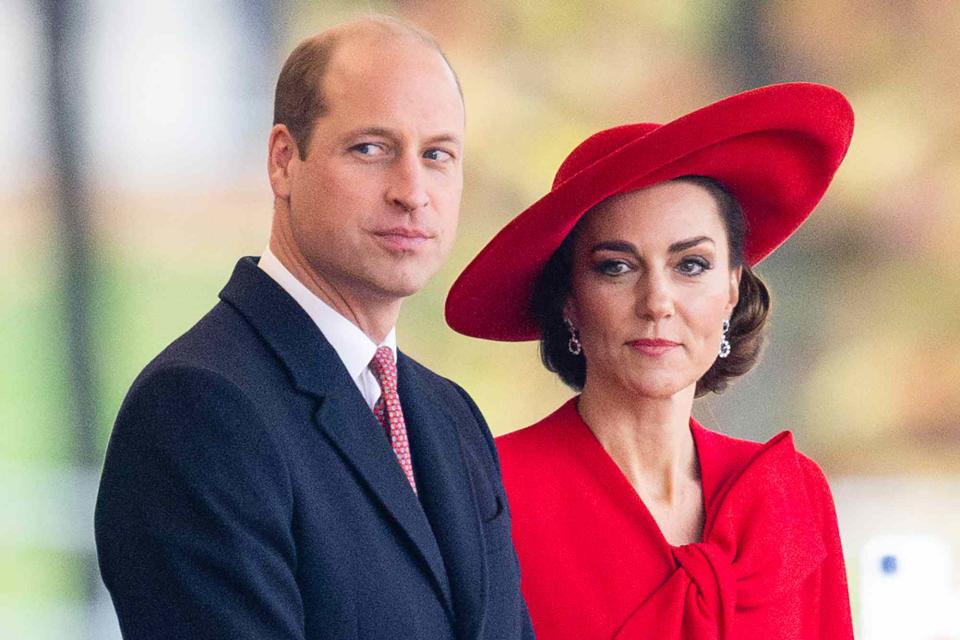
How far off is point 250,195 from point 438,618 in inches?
86.9

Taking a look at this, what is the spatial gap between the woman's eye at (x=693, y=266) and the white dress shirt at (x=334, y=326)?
0.69 m

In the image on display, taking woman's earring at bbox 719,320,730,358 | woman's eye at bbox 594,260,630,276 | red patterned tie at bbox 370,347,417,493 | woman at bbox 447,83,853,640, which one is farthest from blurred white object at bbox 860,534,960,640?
red patterned tie at bbox 370,347,417,493

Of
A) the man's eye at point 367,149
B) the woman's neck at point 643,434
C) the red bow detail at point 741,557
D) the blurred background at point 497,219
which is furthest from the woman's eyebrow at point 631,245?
the blurred background at point 497,219

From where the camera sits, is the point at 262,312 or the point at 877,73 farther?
the point at 877,73

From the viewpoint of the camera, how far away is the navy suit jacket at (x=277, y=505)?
50.7 inches

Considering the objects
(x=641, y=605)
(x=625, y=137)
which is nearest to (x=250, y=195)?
(x=625, y=137)

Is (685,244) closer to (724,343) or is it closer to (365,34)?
(724,343)

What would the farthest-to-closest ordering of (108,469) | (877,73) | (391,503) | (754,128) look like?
(877,73)
(754,128)
(391,503)
(108,469)

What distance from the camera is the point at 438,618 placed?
4.87 ft

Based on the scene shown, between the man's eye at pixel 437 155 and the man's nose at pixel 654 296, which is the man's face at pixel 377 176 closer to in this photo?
the man's eye at pixel 437 155

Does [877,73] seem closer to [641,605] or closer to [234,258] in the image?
[234,258]

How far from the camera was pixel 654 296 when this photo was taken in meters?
2.06

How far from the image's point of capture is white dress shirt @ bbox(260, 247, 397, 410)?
156 cm

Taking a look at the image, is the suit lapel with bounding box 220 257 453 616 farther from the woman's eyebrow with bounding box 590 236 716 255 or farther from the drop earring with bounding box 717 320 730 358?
the drop earring with bounding box 717 320 730 358
